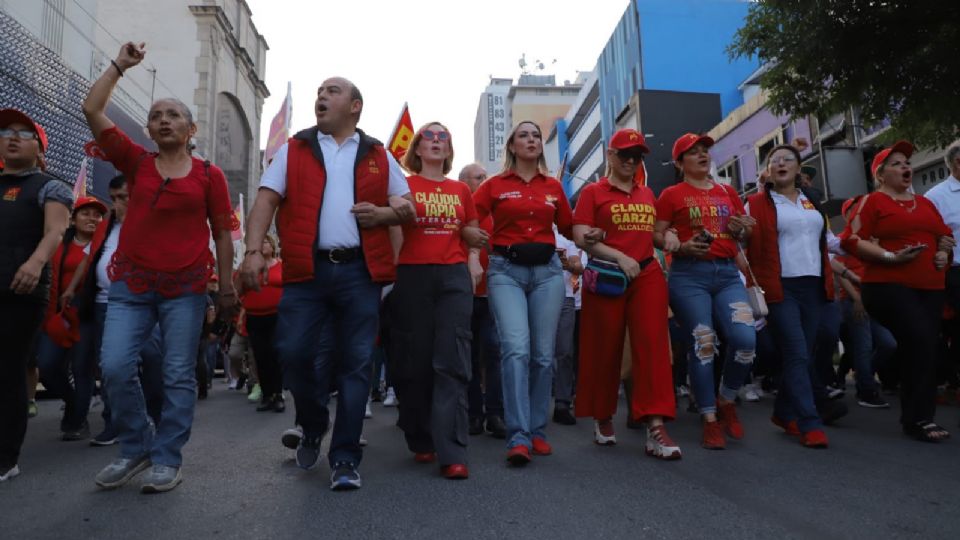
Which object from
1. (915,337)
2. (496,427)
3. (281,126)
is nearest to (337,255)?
(496,427)

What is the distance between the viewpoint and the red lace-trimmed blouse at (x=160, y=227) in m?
3.69

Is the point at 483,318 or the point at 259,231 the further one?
the point at 483,318

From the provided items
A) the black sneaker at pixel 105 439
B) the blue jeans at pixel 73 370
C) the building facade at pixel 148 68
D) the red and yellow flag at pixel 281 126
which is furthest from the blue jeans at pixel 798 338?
the building facade at pixel 148 68

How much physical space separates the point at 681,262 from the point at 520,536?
2671 millimetres

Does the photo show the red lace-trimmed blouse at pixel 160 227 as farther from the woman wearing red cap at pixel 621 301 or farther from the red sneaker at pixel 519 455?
the woman wearing red cap at pixel 621 301

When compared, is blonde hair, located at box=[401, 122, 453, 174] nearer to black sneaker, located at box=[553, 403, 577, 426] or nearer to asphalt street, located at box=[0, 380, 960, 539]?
asphalt street, located at box=[0, 380, 960, 539]

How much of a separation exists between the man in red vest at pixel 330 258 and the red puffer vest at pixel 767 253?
2.61 metres

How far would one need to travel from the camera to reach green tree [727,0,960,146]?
26.1 ft

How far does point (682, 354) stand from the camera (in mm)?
7785

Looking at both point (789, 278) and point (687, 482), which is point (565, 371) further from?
point (687, 482)

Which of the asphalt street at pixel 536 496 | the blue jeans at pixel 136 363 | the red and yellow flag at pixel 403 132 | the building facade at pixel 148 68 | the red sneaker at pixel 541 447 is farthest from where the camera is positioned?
the building facade at pixel 148 68

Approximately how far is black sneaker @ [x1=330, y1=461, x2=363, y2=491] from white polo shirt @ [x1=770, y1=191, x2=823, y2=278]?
3179 mm

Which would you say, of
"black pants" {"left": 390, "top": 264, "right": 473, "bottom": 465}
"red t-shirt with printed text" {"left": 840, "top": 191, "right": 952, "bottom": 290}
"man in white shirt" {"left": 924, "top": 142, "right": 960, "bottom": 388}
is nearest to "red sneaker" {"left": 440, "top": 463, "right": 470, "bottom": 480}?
"black pants" {"left": 390, "top": 264, "right": 473, "bottom": 465}

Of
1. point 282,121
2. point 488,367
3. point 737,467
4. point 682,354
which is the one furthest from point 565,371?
point 282,121
